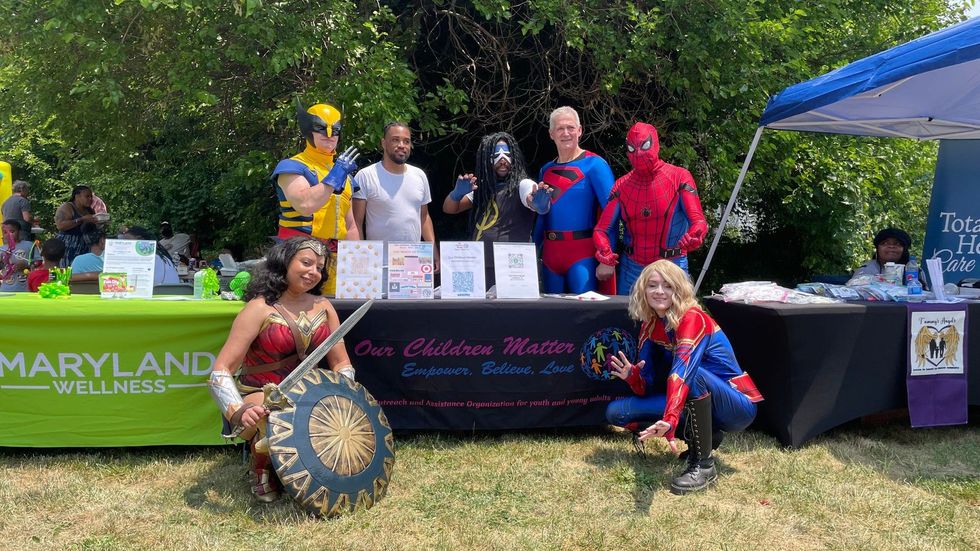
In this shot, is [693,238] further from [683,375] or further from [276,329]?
[276,329]

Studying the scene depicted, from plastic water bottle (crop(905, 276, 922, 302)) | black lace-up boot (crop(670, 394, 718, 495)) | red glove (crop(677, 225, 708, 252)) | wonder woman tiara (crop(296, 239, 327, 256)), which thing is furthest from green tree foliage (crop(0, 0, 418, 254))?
plastic water bottle (crop(905, 276, 922, 302))

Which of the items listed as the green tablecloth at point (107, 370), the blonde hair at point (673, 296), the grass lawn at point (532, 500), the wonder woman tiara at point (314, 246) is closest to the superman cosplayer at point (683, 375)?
the blonde hair at point (673, 296)

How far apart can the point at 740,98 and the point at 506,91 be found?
2.03 metres

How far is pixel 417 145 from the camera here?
21.9ft

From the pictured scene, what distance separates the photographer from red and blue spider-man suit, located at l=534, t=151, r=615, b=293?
396 cm

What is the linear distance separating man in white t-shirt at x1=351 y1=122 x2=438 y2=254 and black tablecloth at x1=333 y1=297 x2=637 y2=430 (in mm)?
569

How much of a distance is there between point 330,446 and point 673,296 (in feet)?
4.97

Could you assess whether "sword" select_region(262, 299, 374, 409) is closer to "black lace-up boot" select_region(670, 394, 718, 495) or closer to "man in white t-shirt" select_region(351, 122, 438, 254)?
"man in white t-shirt" select_region(351, 122, 438, 254)

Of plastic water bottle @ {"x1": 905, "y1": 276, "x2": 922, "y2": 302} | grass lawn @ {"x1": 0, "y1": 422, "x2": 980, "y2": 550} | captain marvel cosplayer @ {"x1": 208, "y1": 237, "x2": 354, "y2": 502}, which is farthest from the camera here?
plastic water bottle @ {"x1": 905, "y1": 276, "x2": 922, "y2": 302}

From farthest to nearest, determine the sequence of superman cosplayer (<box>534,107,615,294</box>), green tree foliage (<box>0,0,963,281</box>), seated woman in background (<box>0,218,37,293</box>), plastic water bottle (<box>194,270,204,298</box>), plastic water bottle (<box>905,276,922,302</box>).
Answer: seated woman in background (<box>0,218,37,293</box>), green tree foliage (<box>0,0,963,281</box>), superman cosplayer (<box>534,107,615,294</box>), plastic water bottle (<box>905,276,922,302</box>), plastic water bottle (<box>194,270,204,298</box>)

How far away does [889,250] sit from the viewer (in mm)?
4621

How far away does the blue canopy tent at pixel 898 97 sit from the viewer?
3547mm

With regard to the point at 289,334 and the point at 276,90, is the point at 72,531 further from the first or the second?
the point at 276,90

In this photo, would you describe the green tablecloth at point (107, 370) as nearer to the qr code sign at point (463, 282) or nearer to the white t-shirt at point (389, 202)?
the white t-shirt at point (389, 202)
